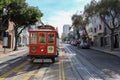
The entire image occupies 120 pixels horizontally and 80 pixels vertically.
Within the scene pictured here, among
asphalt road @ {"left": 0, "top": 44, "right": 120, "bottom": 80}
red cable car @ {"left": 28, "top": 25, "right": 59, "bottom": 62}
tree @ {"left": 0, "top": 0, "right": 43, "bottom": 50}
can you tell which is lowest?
asphalt road @ {"left": 0, "top": 44, "right": 120, "bottom": 80}

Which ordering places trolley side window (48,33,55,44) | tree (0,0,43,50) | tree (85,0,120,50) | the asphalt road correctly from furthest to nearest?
tree (85,0,120,50) < tree (0,0,43,50) < trolley side window (48,33,55,44) < the asphalt road

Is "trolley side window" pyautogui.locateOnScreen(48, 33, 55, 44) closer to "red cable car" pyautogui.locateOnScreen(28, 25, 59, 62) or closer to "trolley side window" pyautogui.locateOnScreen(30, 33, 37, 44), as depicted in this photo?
"red cable car" pyautogui.locateOnScreen(28, 25, 59, 62)

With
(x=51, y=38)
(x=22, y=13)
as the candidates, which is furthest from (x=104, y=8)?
(x=51, y=38)

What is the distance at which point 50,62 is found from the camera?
22.2 metres

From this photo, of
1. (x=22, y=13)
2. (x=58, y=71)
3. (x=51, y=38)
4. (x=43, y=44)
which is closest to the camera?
(x=58, y=71)

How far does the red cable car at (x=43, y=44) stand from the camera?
70.2 ft

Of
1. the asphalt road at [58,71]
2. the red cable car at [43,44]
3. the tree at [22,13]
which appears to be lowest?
the asphalt road at [58,71]

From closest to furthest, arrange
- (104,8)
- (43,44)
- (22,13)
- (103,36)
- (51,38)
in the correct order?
(43,44), (51,38), (22,13), (104,8), (103,36)

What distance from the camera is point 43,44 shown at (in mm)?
21484

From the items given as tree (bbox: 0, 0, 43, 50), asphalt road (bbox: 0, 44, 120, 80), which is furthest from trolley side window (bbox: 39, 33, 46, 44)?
tree (bbox: 0, 0, 43, 50)

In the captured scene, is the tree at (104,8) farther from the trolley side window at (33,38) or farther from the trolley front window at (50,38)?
the trolley side window at (33,38)

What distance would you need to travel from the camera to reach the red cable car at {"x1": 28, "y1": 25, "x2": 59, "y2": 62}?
21.4m

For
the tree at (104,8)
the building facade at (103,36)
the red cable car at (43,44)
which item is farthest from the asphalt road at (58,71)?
the building facade at (103,36)

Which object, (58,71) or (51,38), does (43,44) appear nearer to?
(51,38)
